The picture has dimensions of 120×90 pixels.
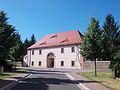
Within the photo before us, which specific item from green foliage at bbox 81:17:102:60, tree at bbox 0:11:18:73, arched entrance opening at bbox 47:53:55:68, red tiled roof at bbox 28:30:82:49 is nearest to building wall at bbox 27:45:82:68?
arched entrance opening at bbox 47:53:55:68

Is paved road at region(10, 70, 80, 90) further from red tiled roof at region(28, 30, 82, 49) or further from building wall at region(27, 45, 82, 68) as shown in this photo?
red tiled roof at region(28, 30, 82, 49)

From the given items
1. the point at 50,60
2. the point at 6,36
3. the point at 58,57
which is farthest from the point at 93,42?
the point at 50,60

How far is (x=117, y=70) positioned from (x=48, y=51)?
45930 mm

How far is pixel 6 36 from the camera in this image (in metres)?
28.5

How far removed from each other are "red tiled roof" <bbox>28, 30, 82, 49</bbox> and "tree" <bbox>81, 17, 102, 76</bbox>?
32.0 meters

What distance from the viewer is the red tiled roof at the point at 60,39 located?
70.1 m

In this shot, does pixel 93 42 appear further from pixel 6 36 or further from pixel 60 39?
pixel 60 39

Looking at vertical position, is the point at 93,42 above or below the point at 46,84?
above

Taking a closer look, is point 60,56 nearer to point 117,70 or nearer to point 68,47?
point 68,47

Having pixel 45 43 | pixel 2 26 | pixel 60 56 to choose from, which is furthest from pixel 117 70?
pixel 45 43

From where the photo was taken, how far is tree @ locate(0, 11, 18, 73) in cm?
2779

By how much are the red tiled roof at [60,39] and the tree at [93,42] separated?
3198cm

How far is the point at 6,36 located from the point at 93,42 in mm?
11154

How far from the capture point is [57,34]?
7950cm
